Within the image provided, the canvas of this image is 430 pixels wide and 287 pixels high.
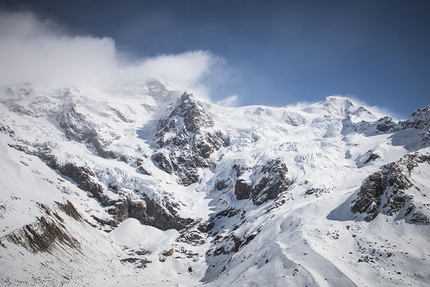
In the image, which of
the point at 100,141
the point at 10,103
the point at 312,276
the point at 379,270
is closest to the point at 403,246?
the point at 379,270

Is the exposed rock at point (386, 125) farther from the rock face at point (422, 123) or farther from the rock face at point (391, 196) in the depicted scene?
the rock face at point (391, 196)

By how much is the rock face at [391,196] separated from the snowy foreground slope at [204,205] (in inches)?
13.7

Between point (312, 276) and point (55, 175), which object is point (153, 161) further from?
point (312, 276)

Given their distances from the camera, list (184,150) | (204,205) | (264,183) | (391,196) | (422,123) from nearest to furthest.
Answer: (391,196)
(264,183)
(204,205)
(422,123)
(184,150)

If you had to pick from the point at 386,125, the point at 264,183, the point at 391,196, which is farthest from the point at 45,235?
the point at 386,125

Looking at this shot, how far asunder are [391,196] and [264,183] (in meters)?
69.5

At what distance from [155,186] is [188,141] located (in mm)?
48072

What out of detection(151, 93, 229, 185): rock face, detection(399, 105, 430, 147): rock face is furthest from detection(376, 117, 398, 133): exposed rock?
detection(151, 93, 229, 185): rock face

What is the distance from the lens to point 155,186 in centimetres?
15012

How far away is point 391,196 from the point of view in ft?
243

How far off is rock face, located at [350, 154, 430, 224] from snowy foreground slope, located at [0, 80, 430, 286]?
0.35 m

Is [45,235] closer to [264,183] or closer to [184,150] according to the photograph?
[264,183]

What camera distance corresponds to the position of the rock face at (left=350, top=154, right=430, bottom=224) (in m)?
68.6

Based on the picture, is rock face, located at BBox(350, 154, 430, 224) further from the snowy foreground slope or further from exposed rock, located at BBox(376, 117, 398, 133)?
exposed rock, located at BBox(376, 117, 398, 133)
